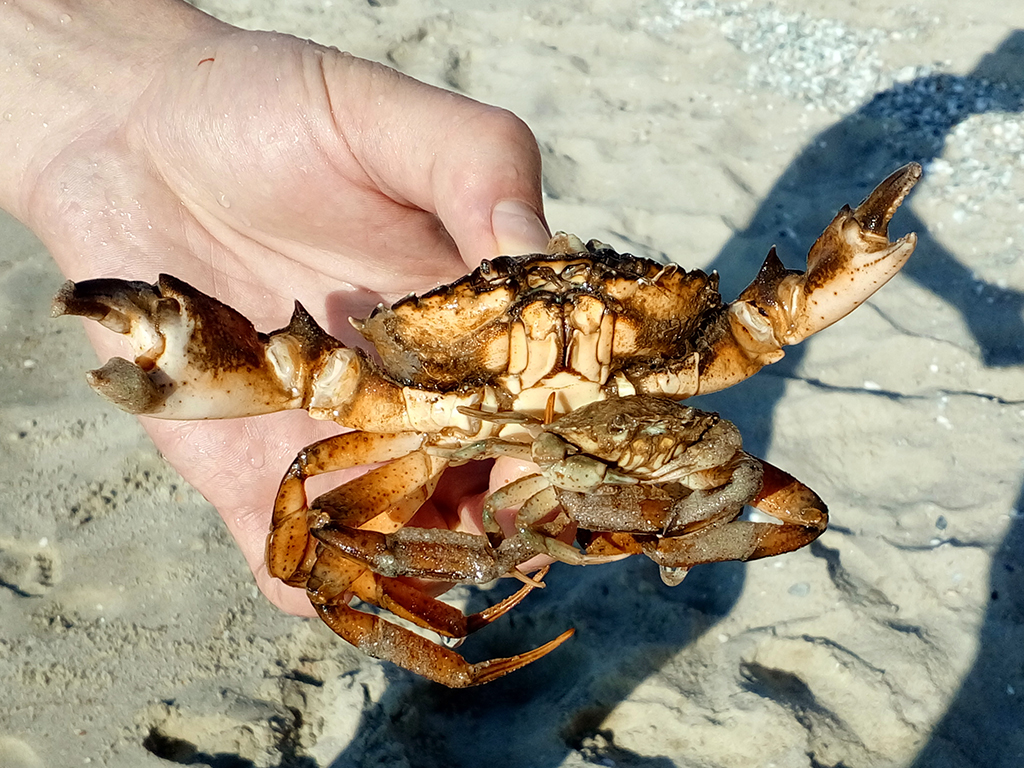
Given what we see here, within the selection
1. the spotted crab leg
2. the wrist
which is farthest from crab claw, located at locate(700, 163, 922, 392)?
the wrist

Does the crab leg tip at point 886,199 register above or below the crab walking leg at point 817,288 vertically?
above

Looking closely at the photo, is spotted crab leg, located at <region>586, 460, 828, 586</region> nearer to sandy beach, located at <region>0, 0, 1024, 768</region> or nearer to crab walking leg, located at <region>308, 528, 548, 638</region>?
crab walking leg, located at <region>308, 528, 548, 638</region>

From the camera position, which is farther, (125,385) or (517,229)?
(517,229)

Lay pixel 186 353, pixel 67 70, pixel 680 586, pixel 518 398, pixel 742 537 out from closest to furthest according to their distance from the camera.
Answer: pixel 186 353 → pixel 742 537 → pixel 518 398 → pixel 680 586 → pixel 67 70

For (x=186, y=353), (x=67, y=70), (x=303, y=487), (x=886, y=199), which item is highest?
(x=886, y=199)

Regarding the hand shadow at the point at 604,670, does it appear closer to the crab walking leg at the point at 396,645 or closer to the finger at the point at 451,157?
the crab walking leg at the point at 396,645

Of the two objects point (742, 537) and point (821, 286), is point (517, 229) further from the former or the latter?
point (742, 537)

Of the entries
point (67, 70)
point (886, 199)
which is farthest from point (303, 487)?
point (67, 70)

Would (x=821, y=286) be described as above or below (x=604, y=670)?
above

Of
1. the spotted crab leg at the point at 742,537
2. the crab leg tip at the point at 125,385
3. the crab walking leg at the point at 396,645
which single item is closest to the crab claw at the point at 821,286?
the spotted crab leg at the point at 742,537
